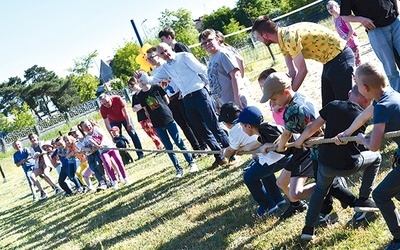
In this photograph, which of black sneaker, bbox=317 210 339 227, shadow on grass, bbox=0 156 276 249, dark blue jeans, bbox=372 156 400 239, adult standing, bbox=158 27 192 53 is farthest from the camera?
adult standing, bbox=158 27 192 53

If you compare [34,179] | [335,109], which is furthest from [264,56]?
[335,109]

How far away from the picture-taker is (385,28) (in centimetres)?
573

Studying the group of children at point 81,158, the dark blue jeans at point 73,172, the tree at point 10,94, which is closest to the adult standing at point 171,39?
the group of children at point 81,158

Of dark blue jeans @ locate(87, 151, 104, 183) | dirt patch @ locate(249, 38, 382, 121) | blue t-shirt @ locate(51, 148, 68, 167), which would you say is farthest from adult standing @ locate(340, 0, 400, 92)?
blue t-shirt @ locate(51, 148, 68, 167)

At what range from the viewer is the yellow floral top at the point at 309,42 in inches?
203

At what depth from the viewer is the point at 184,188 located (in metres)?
8.17

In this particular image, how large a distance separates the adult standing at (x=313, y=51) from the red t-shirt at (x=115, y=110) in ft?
26.2

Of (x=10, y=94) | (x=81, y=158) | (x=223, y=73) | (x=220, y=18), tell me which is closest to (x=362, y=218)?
(x=223, y=73)

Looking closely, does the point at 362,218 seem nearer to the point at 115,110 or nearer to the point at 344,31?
the point at 344,31

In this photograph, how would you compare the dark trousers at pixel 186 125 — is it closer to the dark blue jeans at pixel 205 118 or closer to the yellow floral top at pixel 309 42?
the dark blue jeans at pixel 205 118

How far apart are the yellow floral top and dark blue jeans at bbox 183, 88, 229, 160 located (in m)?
2.76

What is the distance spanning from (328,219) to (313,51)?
5.69 feet

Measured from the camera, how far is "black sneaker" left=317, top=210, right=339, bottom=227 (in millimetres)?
4484

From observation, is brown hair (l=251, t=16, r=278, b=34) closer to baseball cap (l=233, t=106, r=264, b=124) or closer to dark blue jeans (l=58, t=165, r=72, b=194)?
baseball cap (l=233, t=106, r=264, b=124)
